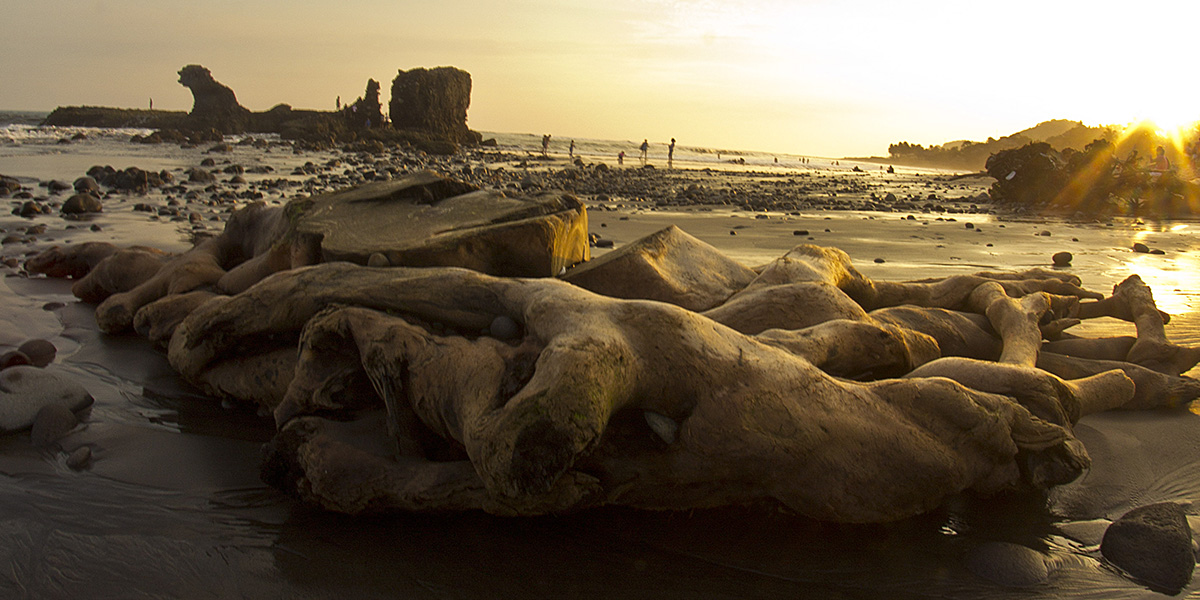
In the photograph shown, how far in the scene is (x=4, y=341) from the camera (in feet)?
13.6

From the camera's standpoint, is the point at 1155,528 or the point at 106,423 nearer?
the point at 1155,528

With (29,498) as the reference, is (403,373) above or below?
above

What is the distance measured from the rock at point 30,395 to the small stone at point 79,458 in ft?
1.26

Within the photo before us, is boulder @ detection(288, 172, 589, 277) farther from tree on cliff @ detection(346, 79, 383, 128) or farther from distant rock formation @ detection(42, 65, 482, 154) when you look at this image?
tree on cliff @ detection(346, 79, 383, 128)

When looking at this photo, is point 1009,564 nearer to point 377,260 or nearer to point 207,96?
point 377,260

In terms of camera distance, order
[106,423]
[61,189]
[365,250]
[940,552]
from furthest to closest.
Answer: [61,189] < [365,250] < [106,423] < [940,552]

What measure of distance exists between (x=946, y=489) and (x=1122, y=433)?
5.10ft

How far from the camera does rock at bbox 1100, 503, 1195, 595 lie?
222cm

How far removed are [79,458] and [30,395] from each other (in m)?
0.59

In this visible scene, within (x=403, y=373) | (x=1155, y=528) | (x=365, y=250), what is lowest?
(x=1155, y=528)

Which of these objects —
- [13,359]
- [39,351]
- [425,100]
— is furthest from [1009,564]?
[425,100]

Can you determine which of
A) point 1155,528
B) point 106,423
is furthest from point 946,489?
point 106,423

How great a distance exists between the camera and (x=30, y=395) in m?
3.13

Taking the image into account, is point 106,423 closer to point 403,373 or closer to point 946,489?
point 403,373
